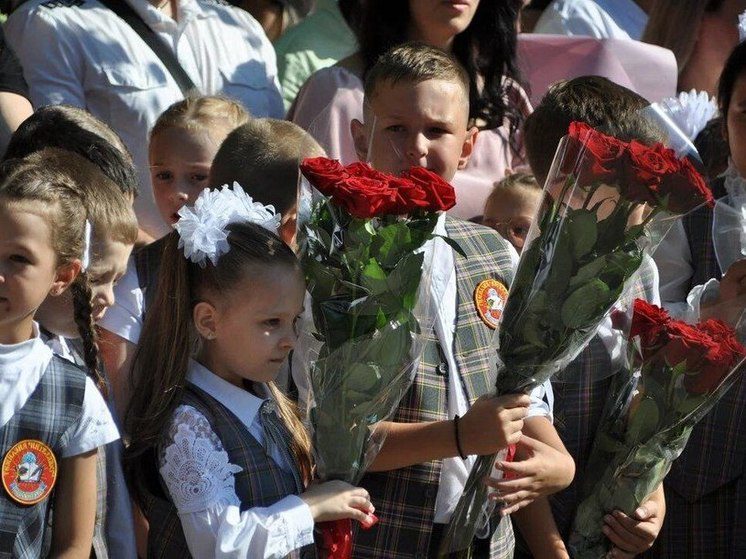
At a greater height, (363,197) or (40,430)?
(363,197)

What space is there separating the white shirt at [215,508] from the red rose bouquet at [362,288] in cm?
17

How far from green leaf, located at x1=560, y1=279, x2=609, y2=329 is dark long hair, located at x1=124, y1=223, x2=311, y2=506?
0.56 metres

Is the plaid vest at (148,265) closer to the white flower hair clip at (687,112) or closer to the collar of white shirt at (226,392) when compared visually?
the collar of white shirt at (226,392)

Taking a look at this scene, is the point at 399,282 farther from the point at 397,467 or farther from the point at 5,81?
the point at 5,81

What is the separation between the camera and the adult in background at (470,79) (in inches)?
176

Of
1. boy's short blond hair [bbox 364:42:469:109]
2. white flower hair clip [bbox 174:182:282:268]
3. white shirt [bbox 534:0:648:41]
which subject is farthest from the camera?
white shirt [bbox 534:0:648:41]

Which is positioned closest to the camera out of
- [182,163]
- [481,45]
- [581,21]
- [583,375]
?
[583,375]

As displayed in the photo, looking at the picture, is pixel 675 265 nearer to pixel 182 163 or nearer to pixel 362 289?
pixel 182 163

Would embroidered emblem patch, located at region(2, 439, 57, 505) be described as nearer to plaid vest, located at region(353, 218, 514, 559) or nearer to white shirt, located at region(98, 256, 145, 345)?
white shirt, located at region(98, 256, 145, 345)

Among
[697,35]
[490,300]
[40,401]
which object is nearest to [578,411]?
[490,300]

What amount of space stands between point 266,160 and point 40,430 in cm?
101

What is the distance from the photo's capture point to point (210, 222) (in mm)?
2760

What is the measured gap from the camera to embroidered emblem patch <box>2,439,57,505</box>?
263 centimetres

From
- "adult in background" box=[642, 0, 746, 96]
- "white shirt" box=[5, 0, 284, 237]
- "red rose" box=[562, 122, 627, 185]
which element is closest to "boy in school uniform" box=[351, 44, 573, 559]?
"red rose" box=[562, 122, 627, 185]
